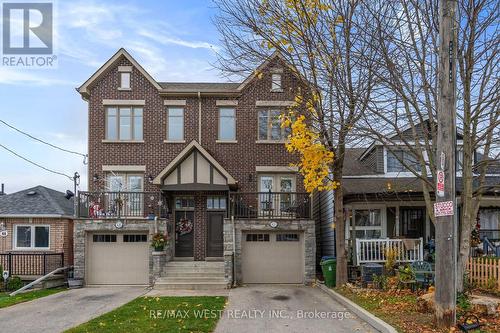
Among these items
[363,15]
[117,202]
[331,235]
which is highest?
[363,15]

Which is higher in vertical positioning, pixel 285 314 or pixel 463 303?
pixel 463 303

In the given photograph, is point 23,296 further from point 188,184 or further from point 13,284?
point 188,184

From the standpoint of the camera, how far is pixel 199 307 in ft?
43.9

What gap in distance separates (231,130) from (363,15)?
1034cm

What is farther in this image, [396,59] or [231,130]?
[231,130]

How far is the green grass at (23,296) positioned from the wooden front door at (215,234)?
6.00 m

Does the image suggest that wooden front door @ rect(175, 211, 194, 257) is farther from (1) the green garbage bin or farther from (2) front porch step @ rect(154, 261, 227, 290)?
(1) the green garbage bin

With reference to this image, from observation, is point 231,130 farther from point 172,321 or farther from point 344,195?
point 172,321

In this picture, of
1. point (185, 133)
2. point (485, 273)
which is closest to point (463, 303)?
point (485, 273)

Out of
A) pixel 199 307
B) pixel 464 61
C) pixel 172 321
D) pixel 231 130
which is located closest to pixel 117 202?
pixel 231 130

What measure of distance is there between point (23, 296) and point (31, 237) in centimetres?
551

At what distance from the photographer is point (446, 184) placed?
30.1 feet

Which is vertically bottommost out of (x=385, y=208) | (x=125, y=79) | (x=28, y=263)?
(x=28, y=263)

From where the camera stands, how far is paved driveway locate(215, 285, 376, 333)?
34.7 feet
